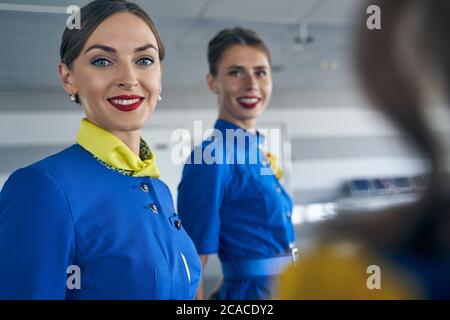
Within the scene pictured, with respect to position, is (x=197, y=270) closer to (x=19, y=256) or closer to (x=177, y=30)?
(x=19, y=256)

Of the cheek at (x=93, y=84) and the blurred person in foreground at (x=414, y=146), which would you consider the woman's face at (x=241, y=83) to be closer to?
the cheek at (x=93, y=84)

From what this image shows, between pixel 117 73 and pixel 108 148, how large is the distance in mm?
121

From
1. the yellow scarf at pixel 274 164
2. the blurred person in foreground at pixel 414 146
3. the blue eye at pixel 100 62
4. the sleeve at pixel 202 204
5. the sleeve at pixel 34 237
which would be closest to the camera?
the blurred person in foreground at pixel 414 146

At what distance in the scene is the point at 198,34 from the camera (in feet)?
4.26

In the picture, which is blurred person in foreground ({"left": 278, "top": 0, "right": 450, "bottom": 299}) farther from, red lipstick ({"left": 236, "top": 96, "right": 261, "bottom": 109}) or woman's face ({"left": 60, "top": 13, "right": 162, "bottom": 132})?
red lipstick ({"left": 236, "top": 96, "right": 261, "bottom": 109})

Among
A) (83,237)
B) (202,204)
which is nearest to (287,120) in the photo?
(202,204)

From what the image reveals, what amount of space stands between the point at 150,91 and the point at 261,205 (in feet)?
1.28

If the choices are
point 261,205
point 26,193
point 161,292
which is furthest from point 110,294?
point 261,205

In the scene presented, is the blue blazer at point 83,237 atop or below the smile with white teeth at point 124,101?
below

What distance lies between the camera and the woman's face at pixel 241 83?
1043 millimetres

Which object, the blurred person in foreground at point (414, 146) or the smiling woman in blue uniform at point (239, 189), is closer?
the blurred person in foreground at point (414, 146)

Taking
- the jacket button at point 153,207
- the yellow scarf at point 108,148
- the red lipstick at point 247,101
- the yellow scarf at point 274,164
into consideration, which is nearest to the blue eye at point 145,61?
the yellow scarf at point 108,148

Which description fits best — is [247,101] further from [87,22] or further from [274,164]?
[87,22]

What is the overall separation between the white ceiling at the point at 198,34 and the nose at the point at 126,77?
10cm
